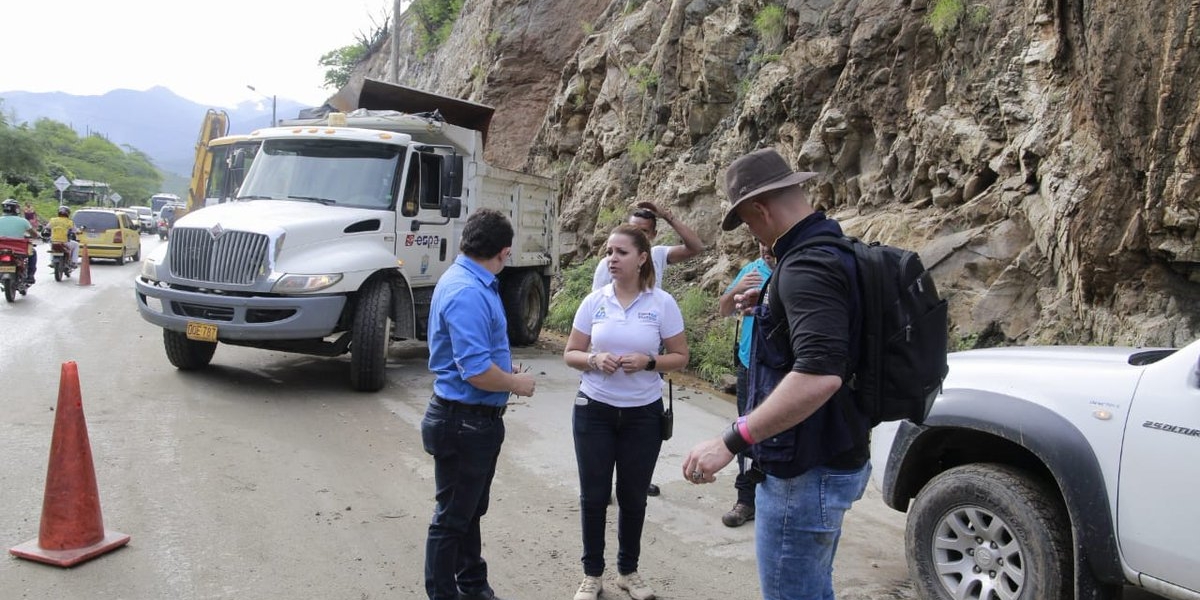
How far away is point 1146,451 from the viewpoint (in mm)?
3184

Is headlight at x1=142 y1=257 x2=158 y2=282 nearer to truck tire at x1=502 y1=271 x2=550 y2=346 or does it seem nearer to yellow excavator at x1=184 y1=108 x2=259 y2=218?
yellow excavator at x1=184 y1=108 x2=259 y2=218

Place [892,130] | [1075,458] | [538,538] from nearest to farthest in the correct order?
[1075,458] < [538,538] < [892,130]

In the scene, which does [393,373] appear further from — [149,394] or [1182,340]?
[1182,340]

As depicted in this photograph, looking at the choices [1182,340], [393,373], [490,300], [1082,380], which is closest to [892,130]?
[1182,340]

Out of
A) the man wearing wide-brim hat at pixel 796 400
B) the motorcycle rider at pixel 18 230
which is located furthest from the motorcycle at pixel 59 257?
the man wearing wide-brim hat at pixel 796 400

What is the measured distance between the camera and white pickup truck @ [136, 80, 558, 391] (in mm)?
8164

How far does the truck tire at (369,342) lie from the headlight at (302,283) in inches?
18.2

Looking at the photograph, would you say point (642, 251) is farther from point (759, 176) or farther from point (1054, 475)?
point (1054, 475)

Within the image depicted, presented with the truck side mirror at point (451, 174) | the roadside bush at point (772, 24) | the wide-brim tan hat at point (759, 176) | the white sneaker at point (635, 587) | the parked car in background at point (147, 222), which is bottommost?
the parked car in background at point (147, 222)

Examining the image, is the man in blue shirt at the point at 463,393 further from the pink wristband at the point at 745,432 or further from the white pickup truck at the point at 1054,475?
the white pickup truck at the point at 1054,475

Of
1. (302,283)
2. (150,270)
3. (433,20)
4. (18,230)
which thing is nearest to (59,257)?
(18,230)

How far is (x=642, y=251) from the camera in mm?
4230

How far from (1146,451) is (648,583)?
2.33 m

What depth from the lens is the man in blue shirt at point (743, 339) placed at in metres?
4.77
